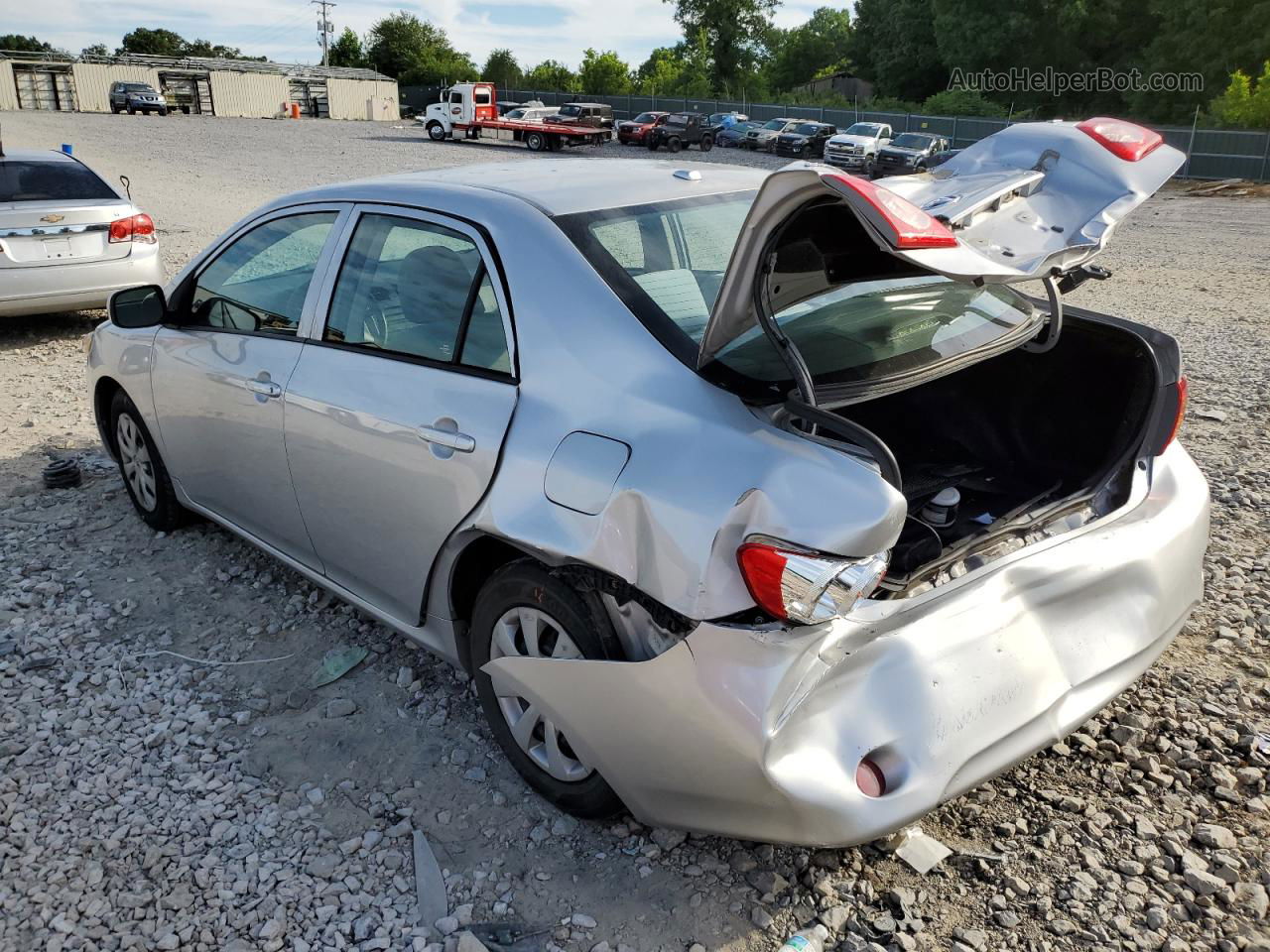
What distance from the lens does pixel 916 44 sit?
199ft

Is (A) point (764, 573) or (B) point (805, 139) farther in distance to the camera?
(B) point (805, 139)

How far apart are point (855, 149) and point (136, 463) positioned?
2973 centimetres

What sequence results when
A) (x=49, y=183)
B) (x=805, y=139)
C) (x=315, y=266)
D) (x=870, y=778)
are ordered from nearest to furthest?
(x=870, y=778) → (x=315, y=266) → (x=49, y=183) → (x=805, y=139)

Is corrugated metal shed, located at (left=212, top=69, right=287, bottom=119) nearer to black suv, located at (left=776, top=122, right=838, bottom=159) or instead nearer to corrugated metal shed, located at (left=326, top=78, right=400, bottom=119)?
corrugated metal shed, located at (left=326, top=78, right=400, bottom=119)

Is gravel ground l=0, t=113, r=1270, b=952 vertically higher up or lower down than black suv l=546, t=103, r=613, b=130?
lower down

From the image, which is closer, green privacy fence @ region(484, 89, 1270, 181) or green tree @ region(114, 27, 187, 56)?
green privacy fence @ region(484, 89, 1270, 181)

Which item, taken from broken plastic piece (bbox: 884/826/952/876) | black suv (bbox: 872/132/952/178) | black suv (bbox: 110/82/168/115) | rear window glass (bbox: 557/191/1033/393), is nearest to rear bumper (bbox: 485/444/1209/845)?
broken plastic piece (bbox: 884/826/952/876)

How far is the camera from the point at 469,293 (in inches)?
116

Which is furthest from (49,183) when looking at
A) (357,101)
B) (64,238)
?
(357,101)

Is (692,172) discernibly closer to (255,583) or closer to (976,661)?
(976,661)

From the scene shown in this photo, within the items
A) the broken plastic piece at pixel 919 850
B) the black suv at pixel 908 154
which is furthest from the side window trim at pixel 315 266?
the black suv at pixel 908 154

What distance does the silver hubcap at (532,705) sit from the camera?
2658 mm

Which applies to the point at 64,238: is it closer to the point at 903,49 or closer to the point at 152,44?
the point at 903,49

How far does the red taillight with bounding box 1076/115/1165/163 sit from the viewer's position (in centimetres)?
285
